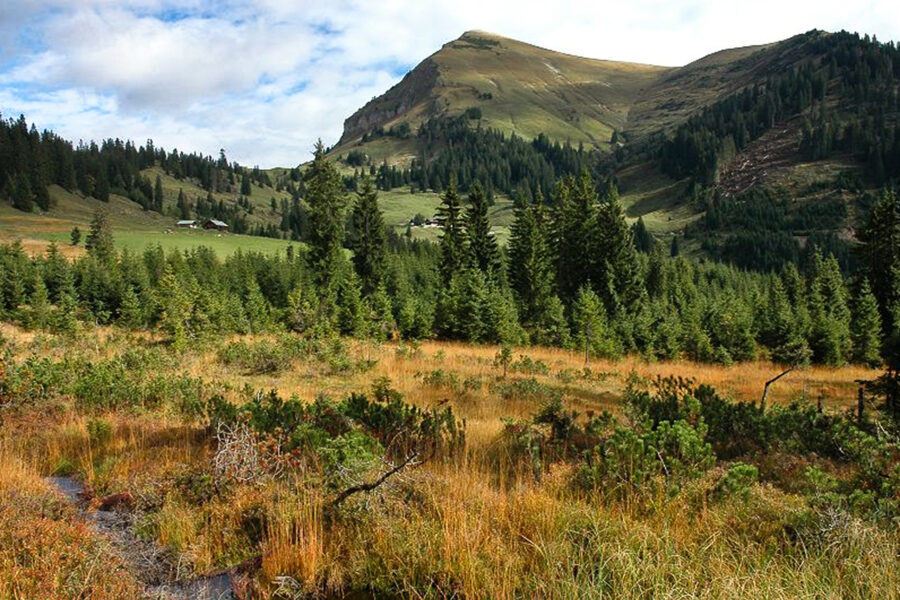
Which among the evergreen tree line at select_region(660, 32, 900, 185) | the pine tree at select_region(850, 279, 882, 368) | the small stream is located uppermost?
the evergreen tree line at select_region(660, 32, 900, 185)

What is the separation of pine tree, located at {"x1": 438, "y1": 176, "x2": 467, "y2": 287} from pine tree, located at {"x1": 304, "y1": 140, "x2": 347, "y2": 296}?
9.42 metres

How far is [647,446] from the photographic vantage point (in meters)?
5.39

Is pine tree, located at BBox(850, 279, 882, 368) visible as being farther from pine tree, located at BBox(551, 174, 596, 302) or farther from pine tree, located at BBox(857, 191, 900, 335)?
pine tree, located at BBox(551, 174, 596, 302)

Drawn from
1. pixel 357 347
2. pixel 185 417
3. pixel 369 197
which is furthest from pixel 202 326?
pixel 369 197

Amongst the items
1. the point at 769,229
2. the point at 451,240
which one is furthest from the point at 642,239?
the point at 451,240

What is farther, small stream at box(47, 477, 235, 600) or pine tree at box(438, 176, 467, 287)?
pine tree at box(438, 176, 467, 287)

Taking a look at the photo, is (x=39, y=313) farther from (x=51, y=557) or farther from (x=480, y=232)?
(x=51, y=557)

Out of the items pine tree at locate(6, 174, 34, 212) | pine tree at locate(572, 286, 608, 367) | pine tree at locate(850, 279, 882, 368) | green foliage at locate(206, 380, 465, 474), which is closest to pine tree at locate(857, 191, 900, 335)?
pine tree at locate(850, 279, 882, 368)

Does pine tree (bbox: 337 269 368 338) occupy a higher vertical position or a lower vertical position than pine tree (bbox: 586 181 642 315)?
lower

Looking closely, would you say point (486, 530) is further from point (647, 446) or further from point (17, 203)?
point (17, 203)

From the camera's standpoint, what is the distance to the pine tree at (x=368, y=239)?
47375 millimetres

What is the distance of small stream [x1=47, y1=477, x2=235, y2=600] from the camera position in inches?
145

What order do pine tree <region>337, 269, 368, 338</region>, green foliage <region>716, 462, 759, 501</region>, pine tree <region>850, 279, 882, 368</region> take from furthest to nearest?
1. pine tree <region>337, 269, 368, 338</region>
2. pine tree <region>850, 279, 882, 368</region>
3. green foliage <region>716, 462, 759, 501</region>

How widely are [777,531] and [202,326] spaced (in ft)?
88.6
